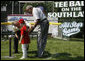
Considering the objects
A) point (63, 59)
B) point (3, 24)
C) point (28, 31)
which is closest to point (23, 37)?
point (28, 31)

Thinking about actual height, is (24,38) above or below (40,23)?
below

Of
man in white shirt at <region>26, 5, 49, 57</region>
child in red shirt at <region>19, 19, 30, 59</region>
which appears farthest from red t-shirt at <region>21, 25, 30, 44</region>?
man in white shirt at <region>26, 5, 49, 57</region>

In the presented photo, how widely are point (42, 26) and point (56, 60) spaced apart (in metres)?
1.02

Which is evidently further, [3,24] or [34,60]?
[3,24]

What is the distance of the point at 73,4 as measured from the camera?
54.7ft

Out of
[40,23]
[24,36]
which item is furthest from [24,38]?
[40,23]

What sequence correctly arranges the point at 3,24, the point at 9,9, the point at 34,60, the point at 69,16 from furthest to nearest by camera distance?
the point at 9,9
the point at 69,16
the point at 3,24
the point at 34,60

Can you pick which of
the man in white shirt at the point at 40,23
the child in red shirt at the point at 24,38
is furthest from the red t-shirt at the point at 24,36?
the man in white shirt at the point at 40,23

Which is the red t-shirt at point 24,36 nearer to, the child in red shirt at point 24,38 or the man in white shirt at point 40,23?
the child in red shirt at point 24,38

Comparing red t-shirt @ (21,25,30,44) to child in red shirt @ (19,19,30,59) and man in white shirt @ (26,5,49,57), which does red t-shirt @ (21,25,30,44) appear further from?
man in white shirt @ (26,5,49,57)

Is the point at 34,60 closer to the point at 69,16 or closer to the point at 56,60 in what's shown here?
the point at 56,60

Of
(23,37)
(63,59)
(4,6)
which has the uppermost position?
(4,6)

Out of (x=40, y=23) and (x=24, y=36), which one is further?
(x=40, y=23)

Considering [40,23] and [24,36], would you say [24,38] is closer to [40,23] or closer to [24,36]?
[24,36]
